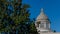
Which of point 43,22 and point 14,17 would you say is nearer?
point 14,17

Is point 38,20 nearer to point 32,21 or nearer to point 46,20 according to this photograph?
point 46,20

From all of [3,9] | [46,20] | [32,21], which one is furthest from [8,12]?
[46,20]

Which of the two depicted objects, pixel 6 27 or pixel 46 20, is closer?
pixel 6 27

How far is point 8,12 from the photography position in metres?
42.1

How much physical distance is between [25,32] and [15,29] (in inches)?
80.4

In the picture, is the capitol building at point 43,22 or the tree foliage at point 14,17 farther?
the capitol building at point 43,22

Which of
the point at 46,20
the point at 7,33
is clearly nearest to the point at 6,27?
the point at 7,33

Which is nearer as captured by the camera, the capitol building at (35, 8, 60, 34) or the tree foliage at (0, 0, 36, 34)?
the tree foliage at (0, 0, 36, 34)

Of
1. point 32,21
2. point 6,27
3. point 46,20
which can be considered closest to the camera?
point 6,27

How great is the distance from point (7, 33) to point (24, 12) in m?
3.38

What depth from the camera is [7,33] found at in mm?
41406

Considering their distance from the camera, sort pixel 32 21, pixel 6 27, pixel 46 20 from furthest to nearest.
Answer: pixel 46 20
pixel 32 21
pixel 6 27

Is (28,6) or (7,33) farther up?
(28,6)

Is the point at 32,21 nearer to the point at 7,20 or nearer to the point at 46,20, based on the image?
the point at 7,20
